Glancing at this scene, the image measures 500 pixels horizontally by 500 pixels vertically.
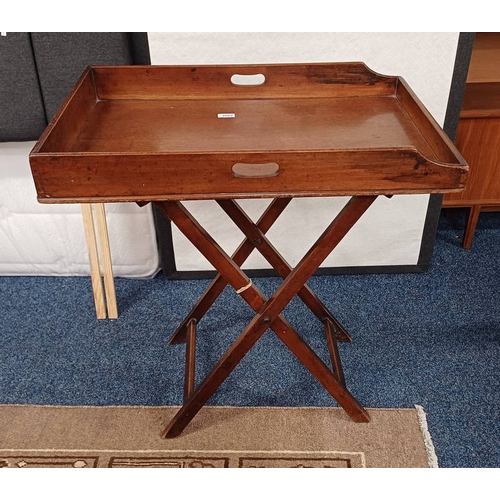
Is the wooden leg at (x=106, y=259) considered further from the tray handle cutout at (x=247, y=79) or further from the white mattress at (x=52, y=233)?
the tray handle cutout at (x=247, y=79)

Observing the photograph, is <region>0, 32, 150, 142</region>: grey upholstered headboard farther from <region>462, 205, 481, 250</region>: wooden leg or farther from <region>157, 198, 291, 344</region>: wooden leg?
<region>462, 205, 481, 250</region>: wooden leg

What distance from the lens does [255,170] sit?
44.5 inches

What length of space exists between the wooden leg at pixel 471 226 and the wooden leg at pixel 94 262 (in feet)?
4.71

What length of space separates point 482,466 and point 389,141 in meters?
0.87

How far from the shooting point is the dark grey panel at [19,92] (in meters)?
1.78

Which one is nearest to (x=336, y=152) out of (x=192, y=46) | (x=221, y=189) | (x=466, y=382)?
(x=221, y=189)

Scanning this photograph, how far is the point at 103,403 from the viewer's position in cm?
167

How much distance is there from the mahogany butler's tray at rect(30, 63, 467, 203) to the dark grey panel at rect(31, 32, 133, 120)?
0.33m

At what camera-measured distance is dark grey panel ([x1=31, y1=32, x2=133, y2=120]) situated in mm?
1750

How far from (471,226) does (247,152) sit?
149cm

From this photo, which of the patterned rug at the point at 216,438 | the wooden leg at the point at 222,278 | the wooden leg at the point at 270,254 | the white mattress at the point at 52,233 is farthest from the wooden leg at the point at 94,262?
the wooden leg at the point at 270,254

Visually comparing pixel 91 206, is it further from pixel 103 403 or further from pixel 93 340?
pixel 103 403

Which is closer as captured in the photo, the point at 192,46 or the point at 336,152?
the point at 336,152

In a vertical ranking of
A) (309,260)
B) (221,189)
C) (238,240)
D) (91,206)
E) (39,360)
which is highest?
(221,189)
